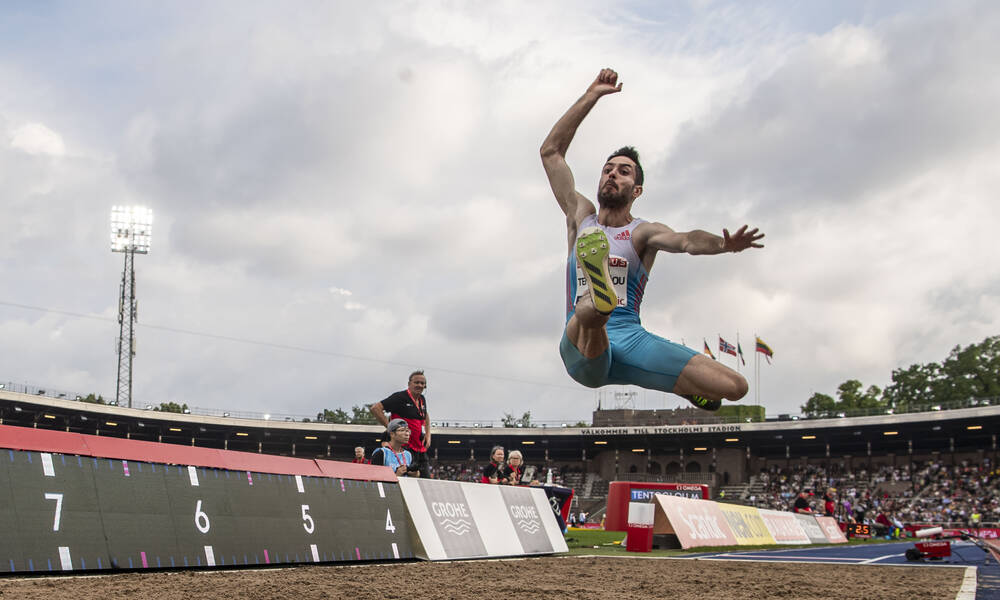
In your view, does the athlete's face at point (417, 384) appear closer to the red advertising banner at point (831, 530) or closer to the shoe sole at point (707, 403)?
the shoe sole at point (707, 403)

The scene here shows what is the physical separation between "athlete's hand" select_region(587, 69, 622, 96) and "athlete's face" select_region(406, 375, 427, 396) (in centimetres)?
678

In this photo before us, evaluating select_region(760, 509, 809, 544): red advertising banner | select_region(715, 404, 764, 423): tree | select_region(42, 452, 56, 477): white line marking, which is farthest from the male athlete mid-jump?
select_region(715, 404, 764, 423): tree

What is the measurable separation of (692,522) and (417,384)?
31.6ft

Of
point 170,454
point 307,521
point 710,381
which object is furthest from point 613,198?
point 307,521

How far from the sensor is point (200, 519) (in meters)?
8.77

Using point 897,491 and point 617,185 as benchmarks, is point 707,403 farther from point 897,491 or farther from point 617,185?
point 897,491

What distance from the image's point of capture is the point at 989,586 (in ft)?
32.2

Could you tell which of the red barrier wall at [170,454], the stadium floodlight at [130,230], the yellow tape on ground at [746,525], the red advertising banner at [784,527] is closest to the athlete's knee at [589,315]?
the red barrier wall at [170,454]

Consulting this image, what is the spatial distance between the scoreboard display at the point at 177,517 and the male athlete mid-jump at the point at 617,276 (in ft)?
17.1

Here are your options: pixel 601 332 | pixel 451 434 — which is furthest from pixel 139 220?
pixel 601 332

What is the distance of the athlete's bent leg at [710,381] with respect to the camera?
473 centimetres

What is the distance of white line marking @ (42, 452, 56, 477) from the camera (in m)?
7.54

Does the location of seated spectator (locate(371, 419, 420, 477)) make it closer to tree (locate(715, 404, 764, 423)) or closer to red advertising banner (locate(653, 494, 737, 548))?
red advertising banner (locate(653, 494, 737, 548))

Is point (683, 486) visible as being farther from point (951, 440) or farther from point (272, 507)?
point (272, 507)
